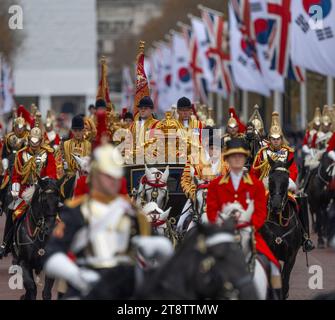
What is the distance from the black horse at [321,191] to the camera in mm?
24922

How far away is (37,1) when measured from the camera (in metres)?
127

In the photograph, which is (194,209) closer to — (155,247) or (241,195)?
(241,195)

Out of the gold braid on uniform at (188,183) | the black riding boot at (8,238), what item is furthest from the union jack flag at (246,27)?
the gold braid on uniform at (188,183)

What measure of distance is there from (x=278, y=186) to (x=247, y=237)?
4230mm

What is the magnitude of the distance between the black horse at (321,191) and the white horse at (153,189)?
22.9 ft

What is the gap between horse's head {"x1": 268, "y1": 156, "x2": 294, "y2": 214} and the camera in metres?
16.6

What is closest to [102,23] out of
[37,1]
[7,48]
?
[37,1]

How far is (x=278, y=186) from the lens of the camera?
16.7 metres

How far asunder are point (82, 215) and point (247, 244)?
102 inches

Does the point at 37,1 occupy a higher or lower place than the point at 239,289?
higher

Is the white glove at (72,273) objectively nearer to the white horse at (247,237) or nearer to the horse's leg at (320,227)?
the white horse at (247,237)

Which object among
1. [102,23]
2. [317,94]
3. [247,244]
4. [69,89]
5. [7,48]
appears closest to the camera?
[247,244]

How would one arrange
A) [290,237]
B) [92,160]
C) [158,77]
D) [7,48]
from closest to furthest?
[92,160]
[290,237]
[158,77]
[7,48]
